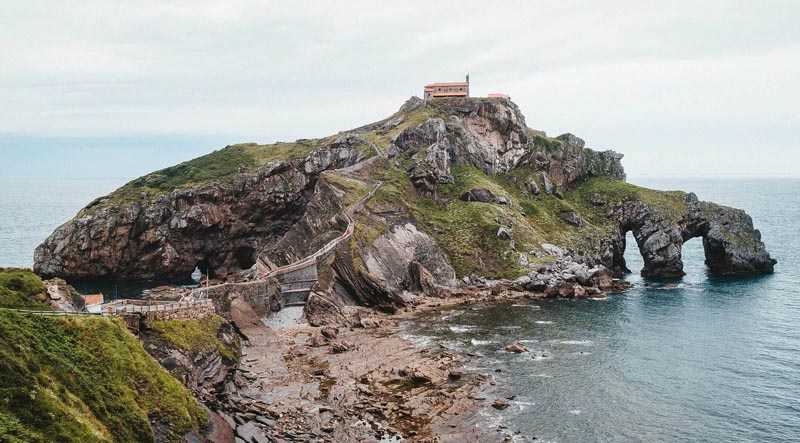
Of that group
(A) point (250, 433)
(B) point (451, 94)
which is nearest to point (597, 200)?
(B) point (451, 94)

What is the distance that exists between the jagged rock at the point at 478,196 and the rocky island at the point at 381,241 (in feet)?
1.09

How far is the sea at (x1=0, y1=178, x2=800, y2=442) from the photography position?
1930 inches

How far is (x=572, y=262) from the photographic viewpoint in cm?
11300

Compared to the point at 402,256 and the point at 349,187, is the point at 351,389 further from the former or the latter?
the point at 349,187

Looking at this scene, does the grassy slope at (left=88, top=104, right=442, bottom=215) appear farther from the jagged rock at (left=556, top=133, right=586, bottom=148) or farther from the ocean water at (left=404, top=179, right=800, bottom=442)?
the ocean water at (left=404, top=179, right=800, bottom=442)

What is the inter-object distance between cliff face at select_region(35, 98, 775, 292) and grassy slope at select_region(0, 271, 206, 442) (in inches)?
2073

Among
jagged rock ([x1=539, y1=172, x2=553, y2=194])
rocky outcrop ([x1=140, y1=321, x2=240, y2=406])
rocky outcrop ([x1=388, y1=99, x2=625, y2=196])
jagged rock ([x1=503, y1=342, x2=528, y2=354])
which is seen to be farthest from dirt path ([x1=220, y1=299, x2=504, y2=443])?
jagged rock ([x1=539, y1=172, x2=553, y2=194])

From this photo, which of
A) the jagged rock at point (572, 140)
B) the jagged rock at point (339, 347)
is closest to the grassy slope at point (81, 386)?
the jagged rock at point (339, 347)

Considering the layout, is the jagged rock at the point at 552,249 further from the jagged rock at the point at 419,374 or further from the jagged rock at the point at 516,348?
the jagged rock at the point at 419,374

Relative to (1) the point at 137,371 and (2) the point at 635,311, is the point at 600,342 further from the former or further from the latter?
(1) the point at 137,371

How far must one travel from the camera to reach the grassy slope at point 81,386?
83.8 feet

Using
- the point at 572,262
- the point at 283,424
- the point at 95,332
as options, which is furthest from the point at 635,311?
the point at 95,332

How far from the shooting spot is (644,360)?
6644 cm

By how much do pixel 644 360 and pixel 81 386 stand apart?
185ft
